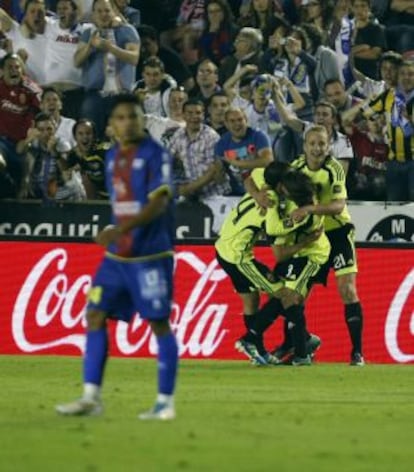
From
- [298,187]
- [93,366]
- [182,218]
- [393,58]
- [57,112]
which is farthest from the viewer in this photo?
[393,58]

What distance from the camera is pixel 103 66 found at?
20.8m

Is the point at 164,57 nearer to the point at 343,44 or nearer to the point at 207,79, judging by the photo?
the point at 207,79

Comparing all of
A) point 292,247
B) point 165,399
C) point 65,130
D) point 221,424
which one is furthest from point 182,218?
point 221,424

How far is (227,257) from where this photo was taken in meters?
17.1

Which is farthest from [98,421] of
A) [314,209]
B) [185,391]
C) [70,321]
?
[70,321]

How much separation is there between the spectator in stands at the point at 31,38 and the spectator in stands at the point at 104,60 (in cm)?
48

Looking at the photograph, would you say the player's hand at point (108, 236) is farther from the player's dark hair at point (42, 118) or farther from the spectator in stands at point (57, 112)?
the spectator in stands at point (57, 112)

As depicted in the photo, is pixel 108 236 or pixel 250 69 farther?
pixel 250 69

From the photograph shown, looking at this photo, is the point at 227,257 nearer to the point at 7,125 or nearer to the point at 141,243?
the point at 7,125

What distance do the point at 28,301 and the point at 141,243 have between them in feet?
24.6

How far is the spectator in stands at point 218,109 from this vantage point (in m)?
20.2

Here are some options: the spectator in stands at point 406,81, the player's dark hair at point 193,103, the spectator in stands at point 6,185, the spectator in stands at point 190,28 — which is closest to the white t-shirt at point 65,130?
the spectator in stands at point 6,185

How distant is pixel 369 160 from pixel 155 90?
2.69 meters

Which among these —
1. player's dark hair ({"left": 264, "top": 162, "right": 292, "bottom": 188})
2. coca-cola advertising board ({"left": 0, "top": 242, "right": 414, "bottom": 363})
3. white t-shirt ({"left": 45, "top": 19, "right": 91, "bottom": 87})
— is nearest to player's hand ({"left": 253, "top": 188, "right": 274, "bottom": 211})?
player's dark hair ({"left": 264, "top": 162, "right": 292, "bottom": 188})
